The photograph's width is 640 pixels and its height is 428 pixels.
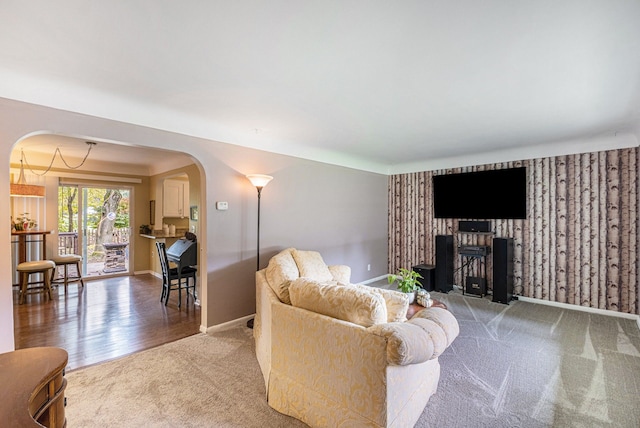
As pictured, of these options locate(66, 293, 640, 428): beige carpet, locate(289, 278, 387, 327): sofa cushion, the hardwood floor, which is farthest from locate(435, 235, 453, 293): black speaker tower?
the hardwood floor

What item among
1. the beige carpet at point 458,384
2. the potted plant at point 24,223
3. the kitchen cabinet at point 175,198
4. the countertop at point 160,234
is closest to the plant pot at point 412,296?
the beige carpet at point 458,384

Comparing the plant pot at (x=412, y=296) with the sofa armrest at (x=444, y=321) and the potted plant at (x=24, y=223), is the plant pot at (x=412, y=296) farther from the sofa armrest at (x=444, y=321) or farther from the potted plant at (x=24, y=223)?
the potted plant at (x=24, y=223)

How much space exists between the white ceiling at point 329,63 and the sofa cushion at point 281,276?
1.62 metres

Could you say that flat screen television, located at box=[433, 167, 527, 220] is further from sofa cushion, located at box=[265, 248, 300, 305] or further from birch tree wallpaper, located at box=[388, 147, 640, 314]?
sofa cushion, located at box=[265, 248, 300, 305]

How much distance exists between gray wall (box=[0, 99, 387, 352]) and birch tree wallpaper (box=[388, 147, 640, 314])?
228cm

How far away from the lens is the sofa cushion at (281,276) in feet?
8.23

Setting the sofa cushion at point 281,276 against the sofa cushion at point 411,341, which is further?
the sofa cushion at point 281,276

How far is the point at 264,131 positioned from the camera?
3.83 m

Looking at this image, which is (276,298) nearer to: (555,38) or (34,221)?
(555,38)

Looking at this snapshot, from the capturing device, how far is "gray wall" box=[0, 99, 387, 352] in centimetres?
241

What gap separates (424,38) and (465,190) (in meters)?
4.21

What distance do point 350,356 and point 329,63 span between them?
6.59 feet

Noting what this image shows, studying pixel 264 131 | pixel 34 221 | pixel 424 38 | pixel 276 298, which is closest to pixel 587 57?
pixel 424 38

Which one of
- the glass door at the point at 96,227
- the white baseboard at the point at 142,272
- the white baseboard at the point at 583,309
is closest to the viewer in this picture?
the white baseboard at the point at 583,309
